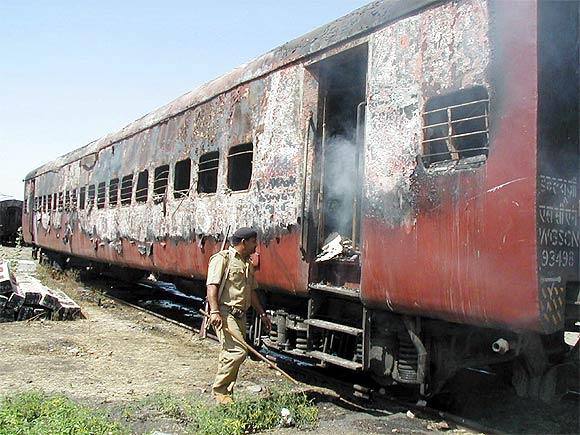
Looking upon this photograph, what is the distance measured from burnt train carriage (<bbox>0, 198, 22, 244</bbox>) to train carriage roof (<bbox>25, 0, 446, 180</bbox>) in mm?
Result: 25595

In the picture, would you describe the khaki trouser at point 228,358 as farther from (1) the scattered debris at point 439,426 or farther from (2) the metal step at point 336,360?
(1) the scattered debris at point 439,426

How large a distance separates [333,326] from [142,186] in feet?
19.4

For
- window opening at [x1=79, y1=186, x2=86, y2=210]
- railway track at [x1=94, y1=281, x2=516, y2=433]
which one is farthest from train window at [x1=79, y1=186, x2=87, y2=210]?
railway track at [x1=94, y1=281, x2=516, y2=433]

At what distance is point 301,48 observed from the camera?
6027 millimetres

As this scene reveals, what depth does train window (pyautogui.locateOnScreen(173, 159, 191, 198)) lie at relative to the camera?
8625 millimetres

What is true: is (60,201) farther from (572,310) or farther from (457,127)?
(572,310)

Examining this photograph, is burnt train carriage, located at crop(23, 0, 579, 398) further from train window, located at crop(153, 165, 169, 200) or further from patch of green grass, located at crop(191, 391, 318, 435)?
train window, located at crop(153, 165, 169, 200)

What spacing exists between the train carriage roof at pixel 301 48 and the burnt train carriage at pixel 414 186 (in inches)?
1.0

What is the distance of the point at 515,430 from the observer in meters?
4.72

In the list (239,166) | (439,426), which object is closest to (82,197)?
(239,166)

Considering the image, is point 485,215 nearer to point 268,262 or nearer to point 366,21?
point 366,21

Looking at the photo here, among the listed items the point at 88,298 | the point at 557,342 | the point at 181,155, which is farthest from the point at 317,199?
the point at 88,298

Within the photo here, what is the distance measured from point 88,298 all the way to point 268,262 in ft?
25.8

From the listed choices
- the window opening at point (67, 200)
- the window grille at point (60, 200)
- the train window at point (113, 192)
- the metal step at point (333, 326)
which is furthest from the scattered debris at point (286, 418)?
the window grille at point (60, 200)
